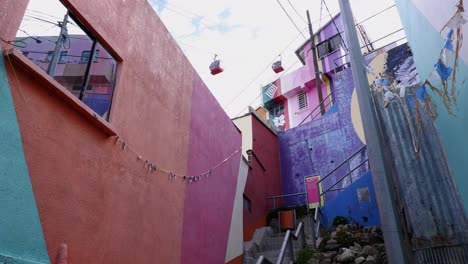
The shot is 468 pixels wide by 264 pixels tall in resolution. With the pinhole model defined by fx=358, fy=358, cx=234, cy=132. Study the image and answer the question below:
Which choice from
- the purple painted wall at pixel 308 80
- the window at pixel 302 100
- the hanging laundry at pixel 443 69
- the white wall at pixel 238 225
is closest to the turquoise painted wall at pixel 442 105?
the hanging laundry at pixel 443 69

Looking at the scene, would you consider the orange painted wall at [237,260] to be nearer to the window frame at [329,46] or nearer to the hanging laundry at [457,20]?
the hanging laundry at [457,20]

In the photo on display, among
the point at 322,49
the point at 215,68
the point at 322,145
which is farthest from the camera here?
the point at 322,49

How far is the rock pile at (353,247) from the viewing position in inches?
223

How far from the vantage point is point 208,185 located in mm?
7961

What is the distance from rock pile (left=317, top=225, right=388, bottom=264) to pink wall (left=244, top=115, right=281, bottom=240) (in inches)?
128

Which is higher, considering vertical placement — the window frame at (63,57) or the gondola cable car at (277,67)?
the gondola cable car at (277,67)

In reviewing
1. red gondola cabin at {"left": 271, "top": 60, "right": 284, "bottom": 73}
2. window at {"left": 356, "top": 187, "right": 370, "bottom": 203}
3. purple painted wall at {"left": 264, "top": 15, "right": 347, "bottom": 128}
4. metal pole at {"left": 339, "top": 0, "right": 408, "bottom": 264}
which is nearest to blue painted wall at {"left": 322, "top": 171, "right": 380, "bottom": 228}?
window at {"left": 356, "top": 187, "right": 370, "bottom": 203}

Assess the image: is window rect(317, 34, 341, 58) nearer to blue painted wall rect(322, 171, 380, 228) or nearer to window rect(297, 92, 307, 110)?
window rect(297, 92, 307, 110)

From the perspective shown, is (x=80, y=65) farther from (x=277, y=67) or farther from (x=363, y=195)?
(x=277, y=67)

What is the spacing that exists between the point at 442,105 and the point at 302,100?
58.5ft

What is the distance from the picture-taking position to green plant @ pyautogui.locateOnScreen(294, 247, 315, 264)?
6089 mm

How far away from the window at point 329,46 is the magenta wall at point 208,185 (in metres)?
12.8

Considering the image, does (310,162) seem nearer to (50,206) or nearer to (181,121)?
(181,121)

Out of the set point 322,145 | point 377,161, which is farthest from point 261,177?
point 377,161
